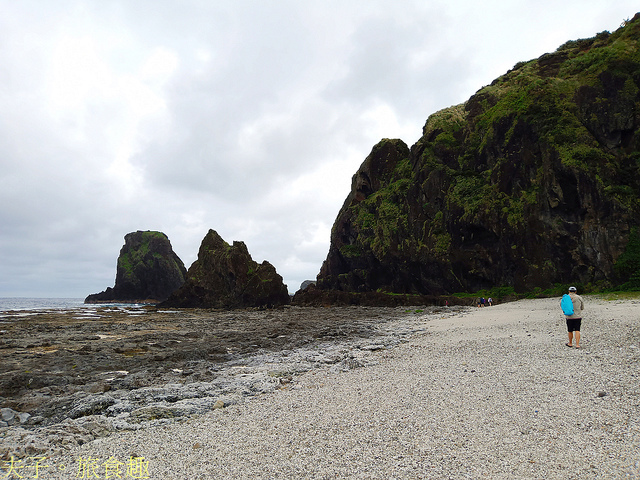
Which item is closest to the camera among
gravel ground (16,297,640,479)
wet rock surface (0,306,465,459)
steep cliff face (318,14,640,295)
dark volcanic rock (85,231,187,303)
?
gravel ground (16,297,640,479)

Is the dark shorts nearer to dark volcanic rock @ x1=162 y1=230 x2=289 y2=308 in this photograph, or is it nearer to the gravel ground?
the gravel ground

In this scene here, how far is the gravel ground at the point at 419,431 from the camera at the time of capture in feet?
15.3

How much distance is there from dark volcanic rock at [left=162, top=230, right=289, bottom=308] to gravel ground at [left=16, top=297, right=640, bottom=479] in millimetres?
58828

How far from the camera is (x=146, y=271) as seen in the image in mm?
123000

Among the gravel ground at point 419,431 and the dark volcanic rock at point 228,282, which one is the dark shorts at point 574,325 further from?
the dark volcanic rock at point 228,282

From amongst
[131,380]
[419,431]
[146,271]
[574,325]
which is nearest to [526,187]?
[574,325]

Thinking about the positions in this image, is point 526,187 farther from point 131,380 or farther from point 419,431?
point 131,380

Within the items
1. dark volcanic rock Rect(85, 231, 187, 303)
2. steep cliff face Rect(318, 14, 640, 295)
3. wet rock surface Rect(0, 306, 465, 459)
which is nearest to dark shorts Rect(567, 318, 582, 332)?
wet rock surface Rect(0, 306, 465, 459)

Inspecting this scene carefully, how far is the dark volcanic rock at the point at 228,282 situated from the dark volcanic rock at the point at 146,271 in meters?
56.3

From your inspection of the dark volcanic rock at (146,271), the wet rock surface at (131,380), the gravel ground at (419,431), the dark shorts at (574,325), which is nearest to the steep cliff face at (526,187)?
the wet rock surface at (131,380)

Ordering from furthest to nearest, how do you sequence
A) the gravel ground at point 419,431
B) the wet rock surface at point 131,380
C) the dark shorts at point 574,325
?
the dark shorts at point 574,325 → the wet rock surface at point 131,380 → the gravel ground at point 419,431

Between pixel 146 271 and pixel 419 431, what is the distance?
134460mm

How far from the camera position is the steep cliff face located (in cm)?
3822

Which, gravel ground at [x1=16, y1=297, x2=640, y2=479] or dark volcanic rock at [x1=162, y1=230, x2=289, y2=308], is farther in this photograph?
dark volcanic rock at [x1=162, y1=230, x2=289, y2=308]
